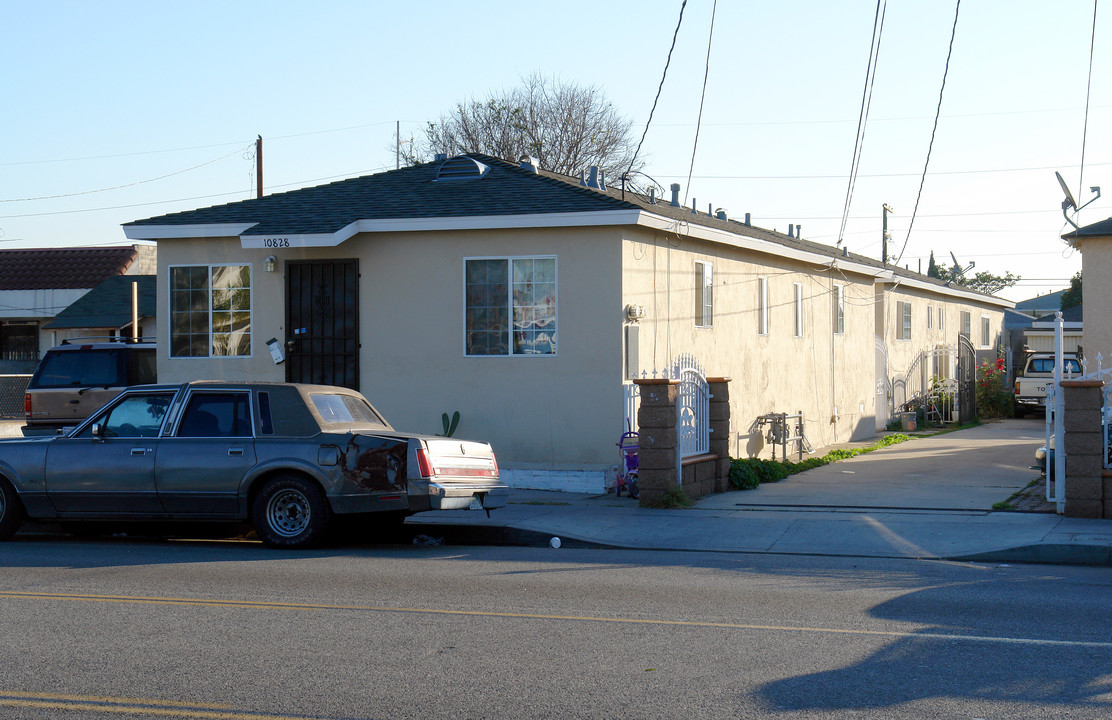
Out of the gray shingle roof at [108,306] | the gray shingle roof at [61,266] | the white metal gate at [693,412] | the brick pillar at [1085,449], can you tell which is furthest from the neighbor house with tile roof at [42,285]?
the brick pillar at [1085,449]

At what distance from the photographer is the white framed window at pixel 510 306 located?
15.9 meters

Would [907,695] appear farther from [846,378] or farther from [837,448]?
[846,378]

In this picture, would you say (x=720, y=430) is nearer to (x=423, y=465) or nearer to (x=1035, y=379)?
(x=423, y=465)

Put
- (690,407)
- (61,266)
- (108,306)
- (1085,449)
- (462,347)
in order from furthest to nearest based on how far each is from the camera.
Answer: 1. (61,266)
2. (108,306)
3. (462,347)
4. (690,407)
5. (1085,449)

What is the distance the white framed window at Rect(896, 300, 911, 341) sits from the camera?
28969 mm

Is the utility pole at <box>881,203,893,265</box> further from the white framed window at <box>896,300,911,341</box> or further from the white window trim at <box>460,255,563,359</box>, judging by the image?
the white window trim at <box>460,255,563,359</box>

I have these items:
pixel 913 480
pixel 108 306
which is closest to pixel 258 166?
pixel 108 306

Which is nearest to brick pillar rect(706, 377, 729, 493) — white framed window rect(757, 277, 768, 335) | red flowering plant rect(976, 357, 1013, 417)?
white framed window rect(757, 277, 768, 335)

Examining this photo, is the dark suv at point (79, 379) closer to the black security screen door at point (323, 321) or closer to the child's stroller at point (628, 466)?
the black security screen door at point (323, 321)

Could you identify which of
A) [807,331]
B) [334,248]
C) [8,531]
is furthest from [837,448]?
[8,531]

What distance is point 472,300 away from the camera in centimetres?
1620

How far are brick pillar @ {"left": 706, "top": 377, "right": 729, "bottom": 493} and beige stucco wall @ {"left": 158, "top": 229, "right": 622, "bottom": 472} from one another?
4.62 feet

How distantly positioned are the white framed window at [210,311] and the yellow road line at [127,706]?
11.8 metres

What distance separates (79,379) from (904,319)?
2045cm
